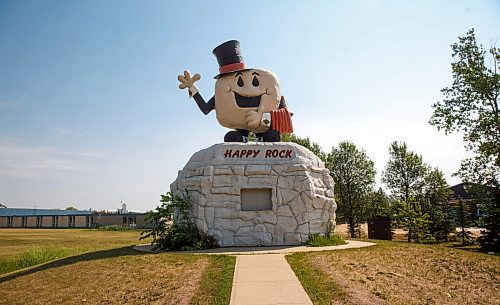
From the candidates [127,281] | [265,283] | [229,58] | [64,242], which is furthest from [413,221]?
[127,281]

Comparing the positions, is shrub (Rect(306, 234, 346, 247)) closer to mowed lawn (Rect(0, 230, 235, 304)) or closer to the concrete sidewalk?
the concrete sidewalk

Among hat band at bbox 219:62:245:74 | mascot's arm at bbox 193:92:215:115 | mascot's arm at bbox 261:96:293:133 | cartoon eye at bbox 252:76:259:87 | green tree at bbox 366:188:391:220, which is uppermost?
hat band at bbox 219:62:245:74

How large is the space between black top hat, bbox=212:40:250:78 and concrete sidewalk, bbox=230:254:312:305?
7.44 metres

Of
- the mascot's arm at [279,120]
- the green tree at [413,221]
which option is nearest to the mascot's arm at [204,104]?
the mascot's arm at [279,120]

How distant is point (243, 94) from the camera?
13.7 m

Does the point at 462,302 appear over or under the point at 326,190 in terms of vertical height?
under

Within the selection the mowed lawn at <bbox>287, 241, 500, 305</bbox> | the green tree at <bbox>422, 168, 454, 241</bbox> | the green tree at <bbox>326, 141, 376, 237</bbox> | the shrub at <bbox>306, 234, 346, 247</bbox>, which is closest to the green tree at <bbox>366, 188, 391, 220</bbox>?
the green tree at <bbox>326, 141, 376, 237</bbox>

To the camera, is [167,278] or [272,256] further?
[272,256]

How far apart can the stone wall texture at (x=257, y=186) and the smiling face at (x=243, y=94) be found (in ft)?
5.24

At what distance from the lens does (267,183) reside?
1223 centimetres

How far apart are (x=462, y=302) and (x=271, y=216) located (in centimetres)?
640

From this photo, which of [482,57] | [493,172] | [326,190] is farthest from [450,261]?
[482,57]

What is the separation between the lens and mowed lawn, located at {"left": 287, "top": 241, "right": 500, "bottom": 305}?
20.9ft

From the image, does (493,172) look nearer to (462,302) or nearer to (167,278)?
(462,302)
